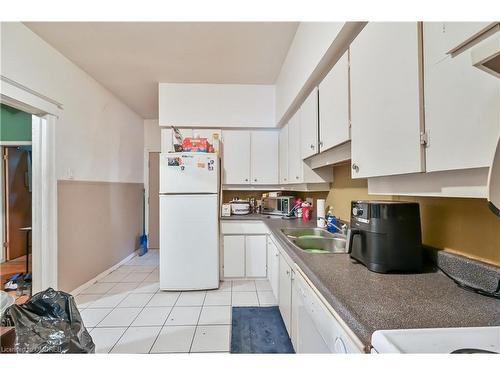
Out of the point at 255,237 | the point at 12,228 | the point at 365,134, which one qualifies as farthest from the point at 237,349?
the point at 12,228

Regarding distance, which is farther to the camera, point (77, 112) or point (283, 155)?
point (283, 155)

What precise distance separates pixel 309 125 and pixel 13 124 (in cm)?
382

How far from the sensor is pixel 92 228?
2.95 meters

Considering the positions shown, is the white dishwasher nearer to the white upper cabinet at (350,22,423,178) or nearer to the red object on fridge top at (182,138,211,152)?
the white upper cabinet at (350,22,423,178)

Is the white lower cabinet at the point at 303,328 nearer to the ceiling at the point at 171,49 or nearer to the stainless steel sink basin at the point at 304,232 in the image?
the stainless steel sink basin at the point at 304,232

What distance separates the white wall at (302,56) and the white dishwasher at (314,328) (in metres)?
1.41

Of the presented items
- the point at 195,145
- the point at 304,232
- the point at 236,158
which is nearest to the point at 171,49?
the point at 195,145

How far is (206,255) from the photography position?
8.96 ft

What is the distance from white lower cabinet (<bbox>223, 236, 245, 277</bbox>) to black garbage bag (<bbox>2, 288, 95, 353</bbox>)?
1743mm

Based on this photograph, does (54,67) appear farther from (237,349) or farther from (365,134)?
(237,349)

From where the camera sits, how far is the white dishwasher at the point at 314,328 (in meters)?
0.75

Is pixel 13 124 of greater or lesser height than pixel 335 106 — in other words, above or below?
above

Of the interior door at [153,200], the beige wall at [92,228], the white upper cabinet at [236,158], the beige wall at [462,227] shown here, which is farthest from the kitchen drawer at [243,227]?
the interior door at [153,200]

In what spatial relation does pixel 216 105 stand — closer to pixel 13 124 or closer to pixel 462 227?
pixel 13 124
